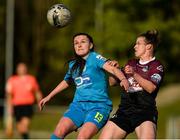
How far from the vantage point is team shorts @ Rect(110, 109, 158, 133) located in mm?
9750

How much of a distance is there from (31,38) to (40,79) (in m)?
6.91

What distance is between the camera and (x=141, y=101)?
32.2 ft

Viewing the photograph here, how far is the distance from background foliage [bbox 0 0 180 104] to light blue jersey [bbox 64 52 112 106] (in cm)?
2603

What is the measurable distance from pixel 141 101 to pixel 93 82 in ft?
2.68

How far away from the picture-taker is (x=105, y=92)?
10312mm

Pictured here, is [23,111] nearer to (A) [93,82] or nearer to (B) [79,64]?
(B) [79,64]

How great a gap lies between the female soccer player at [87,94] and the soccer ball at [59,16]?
1.47 ft

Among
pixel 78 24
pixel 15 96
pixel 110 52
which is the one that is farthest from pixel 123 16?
pixel 15 96

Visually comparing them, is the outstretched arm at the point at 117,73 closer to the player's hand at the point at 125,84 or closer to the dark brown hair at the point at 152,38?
the player's hand at the point at 125,84

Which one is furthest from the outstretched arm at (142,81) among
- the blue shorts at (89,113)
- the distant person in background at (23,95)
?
the distant person in background at (23,95)

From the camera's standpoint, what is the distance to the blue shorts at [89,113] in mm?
10156

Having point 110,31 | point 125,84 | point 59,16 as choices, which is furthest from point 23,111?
point 110,31

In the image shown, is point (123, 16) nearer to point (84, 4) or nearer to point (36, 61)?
point (84, 4)

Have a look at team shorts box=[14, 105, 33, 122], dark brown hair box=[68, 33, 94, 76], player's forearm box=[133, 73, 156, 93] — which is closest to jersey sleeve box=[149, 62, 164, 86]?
player's forearm box=[133, 73, 156, 93]
